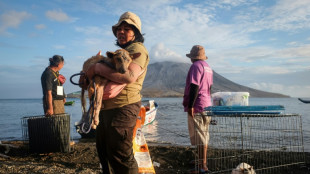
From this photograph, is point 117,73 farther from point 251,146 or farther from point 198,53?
point 251,146

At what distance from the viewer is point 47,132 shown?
211 inches

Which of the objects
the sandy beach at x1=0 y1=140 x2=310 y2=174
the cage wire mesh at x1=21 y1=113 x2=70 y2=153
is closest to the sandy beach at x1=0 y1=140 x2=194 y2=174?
the sandy beach at x1=0 y1=140 x2=310 y2=174

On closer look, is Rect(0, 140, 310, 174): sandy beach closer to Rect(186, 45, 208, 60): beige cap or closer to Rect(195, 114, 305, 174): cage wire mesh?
Rect(195, 114, 305, 174): cage wire mesh

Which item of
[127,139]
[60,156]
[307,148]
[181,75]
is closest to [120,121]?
[127,139]

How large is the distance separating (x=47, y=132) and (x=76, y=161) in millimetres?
973

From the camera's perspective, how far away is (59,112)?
19.0 feet

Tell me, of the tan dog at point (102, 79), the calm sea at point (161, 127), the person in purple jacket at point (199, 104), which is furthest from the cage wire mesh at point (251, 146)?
the tan dog at point (102, 79)

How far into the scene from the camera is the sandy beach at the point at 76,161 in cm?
398

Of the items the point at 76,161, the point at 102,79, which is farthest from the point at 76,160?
the point at 102,79

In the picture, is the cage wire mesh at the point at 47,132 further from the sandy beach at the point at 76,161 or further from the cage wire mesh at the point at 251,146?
the cage wire mesh at the point at 251,146

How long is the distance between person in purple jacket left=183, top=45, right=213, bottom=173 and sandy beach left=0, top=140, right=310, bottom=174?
660 mm

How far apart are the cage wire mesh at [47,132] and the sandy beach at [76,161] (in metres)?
0.16

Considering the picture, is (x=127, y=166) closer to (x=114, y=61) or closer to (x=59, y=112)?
(x=114, y=61)

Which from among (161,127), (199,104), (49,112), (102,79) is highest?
(102,79)
